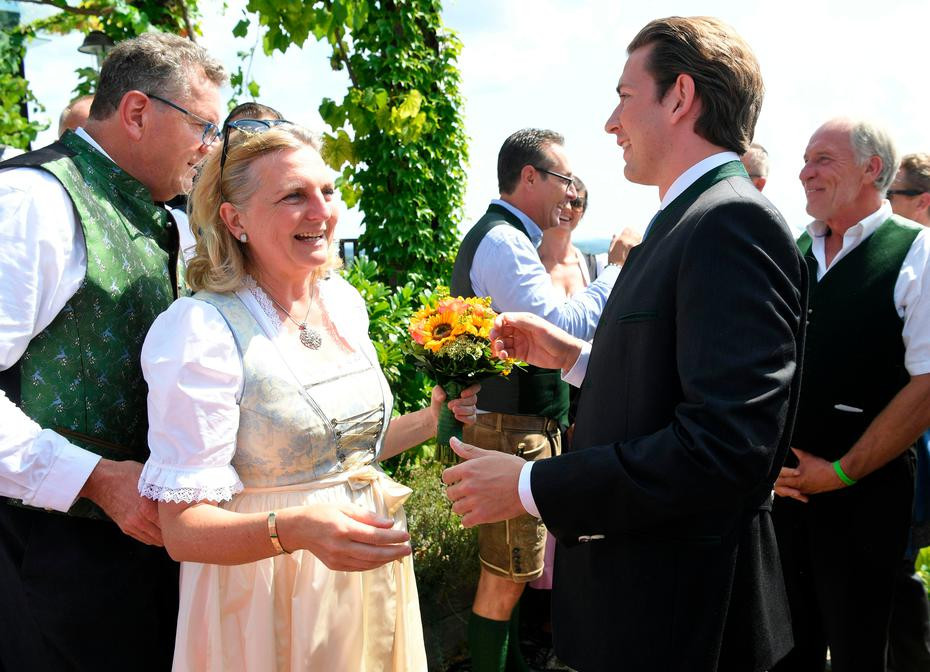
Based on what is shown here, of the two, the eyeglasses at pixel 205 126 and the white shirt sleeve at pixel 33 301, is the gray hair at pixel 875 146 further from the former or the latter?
the white shirt sleeve at pixel 33 301

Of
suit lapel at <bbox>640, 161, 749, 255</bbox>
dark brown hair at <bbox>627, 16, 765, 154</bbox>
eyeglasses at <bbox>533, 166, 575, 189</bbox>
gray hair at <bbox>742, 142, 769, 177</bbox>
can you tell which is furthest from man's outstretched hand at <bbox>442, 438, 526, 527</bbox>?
gray hair at <bbox>742, 142, 769, 177</bbox>

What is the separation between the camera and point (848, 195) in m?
3.43

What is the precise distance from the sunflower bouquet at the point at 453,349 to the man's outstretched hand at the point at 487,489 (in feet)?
2.08

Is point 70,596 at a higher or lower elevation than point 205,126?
lower

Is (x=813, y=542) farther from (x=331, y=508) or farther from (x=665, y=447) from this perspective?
(x=331, y=508)

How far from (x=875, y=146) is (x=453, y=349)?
2.31m

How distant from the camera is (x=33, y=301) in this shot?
2.21 m

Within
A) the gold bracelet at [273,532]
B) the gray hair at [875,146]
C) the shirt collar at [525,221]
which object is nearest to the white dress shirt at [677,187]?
the gold bracelet at [273,532]

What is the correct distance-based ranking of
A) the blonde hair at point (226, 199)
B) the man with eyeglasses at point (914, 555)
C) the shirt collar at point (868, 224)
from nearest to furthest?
the blonde hair at point (226, 199) < the shirt collar at point (868, 224) < the man with eyeglasses at point (914, 555)

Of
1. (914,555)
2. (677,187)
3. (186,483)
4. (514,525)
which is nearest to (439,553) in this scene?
(514,525)

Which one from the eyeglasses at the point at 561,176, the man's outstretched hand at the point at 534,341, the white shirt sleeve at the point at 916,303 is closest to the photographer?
the man's outstretched hand at the point at 534,341

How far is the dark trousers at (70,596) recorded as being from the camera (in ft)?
7.60

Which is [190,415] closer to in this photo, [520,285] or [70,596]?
[70,596]

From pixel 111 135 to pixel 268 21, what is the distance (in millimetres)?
2408
